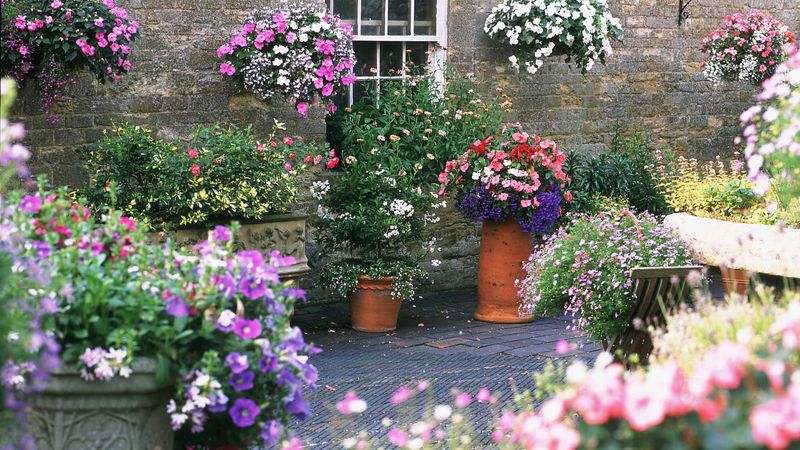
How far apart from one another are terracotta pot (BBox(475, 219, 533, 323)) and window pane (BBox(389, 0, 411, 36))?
6.10ft

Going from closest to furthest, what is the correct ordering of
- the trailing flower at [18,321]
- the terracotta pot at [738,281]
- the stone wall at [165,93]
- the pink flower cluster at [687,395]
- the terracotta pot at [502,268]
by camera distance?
the pink flower cluster at [687,395] → the trailing flower at [18,321] → the terracotta pot at [738,281] → the stone wall at [165,93] → the terracotta pot at [502,268]

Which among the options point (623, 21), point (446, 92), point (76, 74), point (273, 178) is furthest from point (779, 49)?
point (76, 74)

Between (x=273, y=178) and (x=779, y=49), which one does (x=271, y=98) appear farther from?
(x=779, y=49)

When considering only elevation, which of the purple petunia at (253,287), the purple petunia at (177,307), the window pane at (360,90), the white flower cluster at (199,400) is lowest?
the white flower cluster at (199,400)

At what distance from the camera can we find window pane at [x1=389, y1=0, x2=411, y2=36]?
8.91m

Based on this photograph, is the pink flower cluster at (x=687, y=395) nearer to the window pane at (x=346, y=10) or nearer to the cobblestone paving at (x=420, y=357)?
the cobblestone paving at (x=420, y=357)

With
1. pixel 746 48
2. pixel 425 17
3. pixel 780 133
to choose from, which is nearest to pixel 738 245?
pixel 780 133

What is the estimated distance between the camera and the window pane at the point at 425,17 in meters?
9.05

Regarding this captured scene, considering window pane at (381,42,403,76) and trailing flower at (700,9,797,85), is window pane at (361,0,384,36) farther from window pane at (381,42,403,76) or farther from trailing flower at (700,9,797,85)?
trailing flower at (700,9,797,85)

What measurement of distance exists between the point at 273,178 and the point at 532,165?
184 centimetres

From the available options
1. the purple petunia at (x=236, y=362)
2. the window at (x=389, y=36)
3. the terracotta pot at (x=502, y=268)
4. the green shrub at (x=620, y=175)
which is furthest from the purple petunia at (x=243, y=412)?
the green shrub at (x=620, y=175)

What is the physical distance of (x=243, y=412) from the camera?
10.3 ft

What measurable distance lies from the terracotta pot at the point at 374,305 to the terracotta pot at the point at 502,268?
0.74 m

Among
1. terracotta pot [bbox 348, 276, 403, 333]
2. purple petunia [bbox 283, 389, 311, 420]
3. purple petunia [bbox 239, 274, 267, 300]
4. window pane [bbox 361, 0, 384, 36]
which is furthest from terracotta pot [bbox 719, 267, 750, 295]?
window pane [bbox 361, 0, 384, 36]
